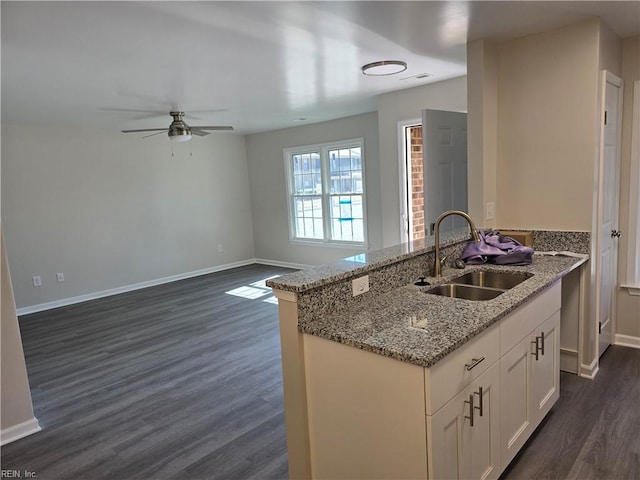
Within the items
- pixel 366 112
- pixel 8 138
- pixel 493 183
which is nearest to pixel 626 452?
pixel 493 183

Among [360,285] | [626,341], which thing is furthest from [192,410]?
[626,341]

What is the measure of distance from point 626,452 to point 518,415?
2.08 feet

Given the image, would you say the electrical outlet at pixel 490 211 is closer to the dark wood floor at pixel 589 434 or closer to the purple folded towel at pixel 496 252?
the purple folded towel at pixel 496 252

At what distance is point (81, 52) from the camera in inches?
110

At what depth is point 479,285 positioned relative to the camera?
2.61m

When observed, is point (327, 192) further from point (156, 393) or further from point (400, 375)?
point (400, 375)

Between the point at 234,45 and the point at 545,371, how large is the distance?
2719mm

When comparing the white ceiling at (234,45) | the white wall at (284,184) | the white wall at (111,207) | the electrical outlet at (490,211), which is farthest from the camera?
the white wall at (284,184)

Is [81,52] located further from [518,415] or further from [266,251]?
[266,251]

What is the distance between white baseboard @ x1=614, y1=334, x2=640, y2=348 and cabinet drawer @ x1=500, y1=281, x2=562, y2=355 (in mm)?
1457

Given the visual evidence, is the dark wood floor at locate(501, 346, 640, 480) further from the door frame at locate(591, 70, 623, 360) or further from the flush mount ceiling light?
the flush mount ceiling light

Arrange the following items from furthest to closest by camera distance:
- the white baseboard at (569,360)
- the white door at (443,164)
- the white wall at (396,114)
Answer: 1. the white wall at (396,114)
2. the white door at (443,164)
3. the white baseboard at (569,360)

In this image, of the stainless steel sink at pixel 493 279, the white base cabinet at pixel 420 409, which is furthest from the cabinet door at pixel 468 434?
the stainless steel sink at pixel 493 279

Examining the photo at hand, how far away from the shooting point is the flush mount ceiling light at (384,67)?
11.2ft
